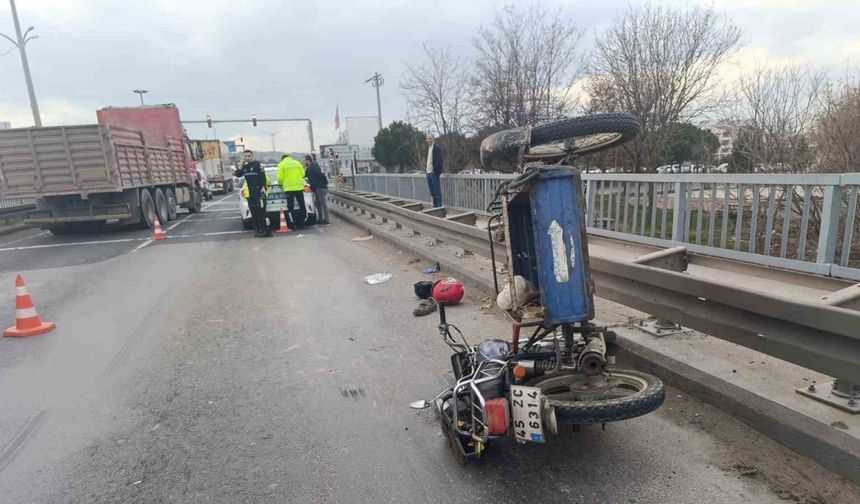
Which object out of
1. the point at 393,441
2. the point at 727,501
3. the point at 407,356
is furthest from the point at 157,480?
the point at 727,501

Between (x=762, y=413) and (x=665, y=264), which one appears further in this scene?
(x=665, y=264)

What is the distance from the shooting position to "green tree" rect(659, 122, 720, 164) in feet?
50.7

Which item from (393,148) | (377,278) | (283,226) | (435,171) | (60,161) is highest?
(393,148)

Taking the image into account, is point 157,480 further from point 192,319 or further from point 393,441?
point 192,319

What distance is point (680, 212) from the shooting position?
562 centimetres

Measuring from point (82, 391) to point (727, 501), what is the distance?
4449mm

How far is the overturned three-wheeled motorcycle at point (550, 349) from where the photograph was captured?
8.27 feet

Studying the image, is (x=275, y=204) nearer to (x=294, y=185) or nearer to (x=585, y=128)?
(x=294, y=185)

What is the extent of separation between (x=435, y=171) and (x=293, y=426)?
881 cm

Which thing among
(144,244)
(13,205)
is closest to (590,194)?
(144,244)

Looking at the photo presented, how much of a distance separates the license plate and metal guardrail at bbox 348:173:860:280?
9.62 ft

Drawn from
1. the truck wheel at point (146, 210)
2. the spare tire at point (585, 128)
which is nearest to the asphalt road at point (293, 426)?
the spare tire at point (585, 128)

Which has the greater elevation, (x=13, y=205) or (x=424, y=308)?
(x=13, y=205)

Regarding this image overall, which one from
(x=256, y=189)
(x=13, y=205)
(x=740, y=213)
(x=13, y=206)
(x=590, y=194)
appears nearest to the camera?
(x=740, y=213)
